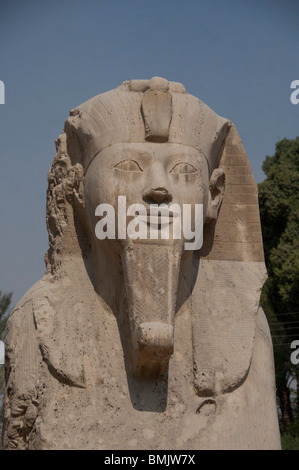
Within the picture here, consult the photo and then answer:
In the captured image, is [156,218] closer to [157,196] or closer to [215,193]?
[157,196]

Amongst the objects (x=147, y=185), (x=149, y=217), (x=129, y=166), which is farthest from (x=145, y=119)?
(x=149, y=217)

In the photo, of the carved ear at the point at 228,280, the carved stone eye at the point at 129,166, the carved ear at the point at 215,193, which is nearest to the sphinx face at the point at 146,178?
the carved stone eye at the point at 129,166

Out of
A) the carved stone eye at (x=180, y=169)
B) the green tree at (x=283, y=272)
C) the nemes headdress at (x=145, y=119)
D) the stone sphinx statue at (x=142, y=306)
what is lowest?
the stone sphinx statue at (x=142, y=306)

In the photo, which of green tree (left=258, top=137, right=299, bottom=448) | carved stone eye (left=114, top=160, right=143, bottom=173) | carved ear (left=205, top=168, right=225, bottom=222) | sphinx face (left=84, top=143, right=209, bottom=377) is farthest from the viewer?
green tree (left=258, top=137, right=299, bottom=448)

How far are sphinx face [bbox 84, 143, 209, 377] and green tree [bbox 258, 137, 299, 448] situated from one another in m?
11.3

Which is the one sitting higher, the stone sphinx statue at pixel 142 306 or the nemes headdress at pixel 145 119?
the nemes headdress at pixel 145 119

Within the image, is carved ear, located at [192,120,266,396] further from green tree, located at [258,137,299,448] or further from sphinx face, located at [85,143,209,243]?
green tree, located at [258,137,299,448]

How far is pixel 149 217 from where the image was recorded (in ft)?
16.0

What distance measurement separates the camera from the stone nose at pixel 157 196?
4.87 meters

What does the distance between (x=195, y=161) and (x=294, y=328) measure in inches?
458

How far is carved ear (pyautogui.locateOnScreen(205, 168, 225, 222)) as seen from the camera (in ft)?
17.5

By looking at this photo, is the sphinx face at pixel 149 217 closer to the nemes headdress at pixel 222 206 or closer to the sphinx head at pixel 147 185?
the sphinx head at pixel 147 185

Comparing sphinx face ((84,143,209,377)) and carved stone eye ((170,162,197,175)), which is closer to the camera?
sphinx face ((84,143,209,377))

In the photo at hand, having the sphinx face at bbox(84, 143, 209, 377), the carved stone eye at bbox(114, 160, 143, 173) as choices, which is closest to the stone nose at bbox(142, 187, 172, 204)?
the sphinx face at bbox(84, 143, 209, 377)
